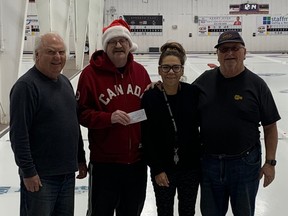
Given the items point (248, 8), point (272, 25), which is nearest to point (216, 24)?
point (248, 8)

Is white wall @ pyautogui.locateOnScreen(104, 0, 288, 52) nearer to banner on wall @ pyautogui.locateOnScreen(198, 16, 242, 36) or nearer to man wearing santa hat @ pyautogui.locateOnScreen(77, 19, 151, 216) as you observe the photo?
banner on wall @ pyautogui.locateOnScreen(198, 16, 242, 36)

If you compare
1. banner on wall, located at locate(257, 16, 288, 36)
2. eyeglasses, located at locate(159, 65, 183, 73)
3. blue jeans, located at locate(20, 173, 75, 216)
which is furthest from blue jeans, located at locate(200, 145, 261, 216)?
banner on wall, located at locate(257, 16, 288, 36)

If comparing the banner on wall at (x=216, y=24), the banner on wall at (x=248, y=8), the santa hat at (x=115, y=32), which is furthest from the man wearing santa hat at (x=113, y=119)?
the banner on wall at (x=248, y=8)


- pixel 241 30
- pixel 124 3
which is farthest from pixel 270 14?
pixel 124 3

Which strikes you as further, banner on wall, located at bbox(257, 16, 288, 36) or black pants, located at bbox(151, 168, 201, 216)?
banner on wall, located at bbox(257, 16, 288, 36)

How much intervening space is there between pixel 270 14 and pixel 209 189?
82.1ft

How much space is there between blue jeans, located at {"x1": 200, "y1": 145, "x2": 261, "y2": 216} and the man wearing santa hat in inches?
17.9

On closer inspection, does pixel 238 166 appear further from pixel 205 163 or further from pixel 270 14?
pixel 270 14

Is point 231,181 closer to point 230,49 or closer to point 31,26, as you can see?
point 230,49

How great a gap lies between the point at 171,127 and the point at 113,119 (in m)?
0.37

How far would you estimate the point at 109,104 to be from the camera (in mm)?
2420

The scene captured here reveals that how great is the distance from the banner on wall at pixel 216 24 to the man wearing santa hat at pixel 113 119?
23284 millimetres

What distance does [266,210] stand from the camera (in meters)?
3.39

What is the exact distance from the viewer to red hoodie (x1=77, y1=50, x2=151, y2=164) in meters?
2.41
